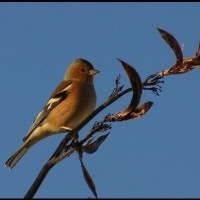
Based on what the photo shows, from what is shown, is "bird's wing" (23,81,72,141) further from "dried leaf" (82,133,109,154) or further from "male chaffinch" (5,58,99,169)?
"dried leaf" (82,133,109,154)

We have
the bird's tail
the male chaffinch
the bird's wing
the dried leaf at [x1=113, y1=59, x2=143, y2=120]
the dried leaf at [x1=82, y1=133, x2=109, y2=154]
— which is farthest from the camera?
the bird's wing

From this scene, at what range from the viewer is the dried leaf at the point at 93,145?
184 cm

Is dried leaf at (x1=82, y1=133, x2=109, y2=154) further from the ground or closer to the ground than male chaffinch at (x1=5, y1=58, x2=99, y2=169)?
further from the ground

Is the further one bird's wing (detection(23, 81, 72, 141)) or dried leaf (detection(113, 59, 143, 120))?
bird's wing (detection(23, 81, 72, 141))

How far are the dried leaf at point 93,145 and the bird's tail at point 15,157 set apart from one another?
351cm

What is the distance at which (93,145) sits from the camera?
6.13ft

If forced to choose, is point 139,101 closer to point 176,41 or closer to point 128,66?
point 128,66

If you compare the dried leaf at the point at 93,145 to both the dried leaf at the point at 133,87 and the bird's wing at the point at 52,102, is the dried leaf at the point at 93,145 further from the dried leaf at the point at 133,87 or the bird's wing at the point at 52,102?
the bird's wing at the point at 52,102

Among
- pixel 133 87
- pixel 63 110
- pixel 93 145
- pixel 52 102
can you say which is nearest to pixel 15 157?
pixel 63 110

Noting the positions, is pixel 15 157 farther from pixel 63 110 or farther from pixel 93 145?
pixel 93 145

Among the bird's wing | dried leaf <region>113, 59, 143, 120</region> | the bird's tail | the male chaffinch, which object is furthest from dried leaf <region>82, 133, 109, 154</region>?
the bird's wing

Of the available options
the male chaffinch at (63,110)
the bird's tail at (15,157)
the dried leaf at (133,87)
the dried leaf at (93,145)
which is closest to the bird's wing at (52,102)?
the male chaffinch at (63,110)

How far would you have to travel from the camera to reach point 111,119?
5.62 ft

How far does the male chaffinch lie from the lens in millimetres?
6695
